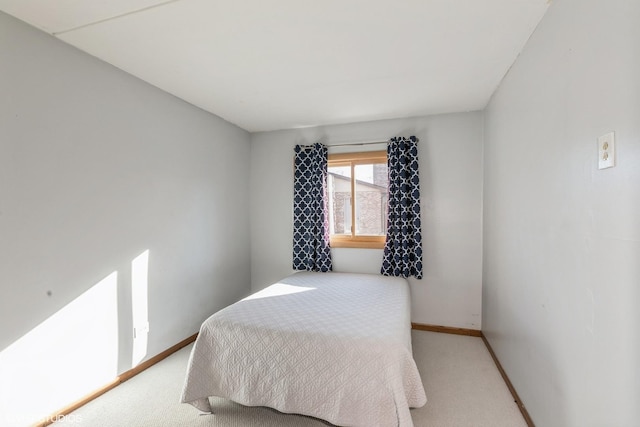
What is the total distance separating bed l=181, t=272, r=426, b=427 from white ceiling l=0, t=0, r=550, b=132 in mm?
1790

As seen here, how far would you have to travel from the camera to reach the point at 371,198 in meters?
3.43

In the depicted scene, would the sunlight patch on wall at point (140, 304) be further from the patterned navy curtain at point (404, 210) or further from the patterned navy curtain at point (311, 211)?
the patterned navy curtain at point (404, 210)

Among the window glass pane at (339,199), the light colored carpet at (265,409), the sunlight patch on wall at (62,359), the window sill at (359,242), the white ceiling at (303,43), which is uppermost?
the white ceiling at (303,43)

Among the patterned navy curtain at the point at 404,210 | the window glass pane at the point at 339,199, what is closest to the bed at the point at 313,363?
the patterned navy curtain at the point at 404,210

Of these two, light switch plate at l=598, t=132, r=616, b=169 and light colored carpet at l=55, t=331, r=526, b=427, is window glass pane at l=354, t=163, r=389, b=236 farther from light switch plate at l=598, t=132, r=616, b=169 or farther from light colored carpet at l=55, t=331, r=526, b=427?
light switch plate at l=598, t=132, r=616, b=169

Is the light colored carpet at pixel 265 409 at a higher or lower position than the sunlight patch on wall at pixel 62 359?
lower

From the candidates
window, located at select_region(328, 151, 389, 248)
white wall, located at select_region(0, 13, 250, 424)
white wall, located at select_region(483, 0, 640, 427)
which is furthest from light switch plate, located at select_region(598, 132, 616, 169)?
white wall, located at select_region(0, 13, 250, 424)

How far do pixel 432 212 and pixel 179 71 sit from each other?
2706 millimetres

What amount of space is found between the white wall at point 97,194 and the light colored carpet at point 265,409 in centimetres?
25

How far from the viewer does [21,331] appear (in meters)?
1.60

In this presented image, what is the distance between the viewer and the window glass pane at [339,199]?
139 inches

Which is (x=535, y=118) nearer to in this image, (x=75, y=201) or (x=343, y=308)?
(x=343, y=308)

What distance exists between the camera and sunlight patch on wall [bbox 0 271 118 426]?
1574 millimetres

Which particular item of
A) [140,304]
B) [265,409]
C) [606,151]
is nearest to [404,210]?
[606,151]
